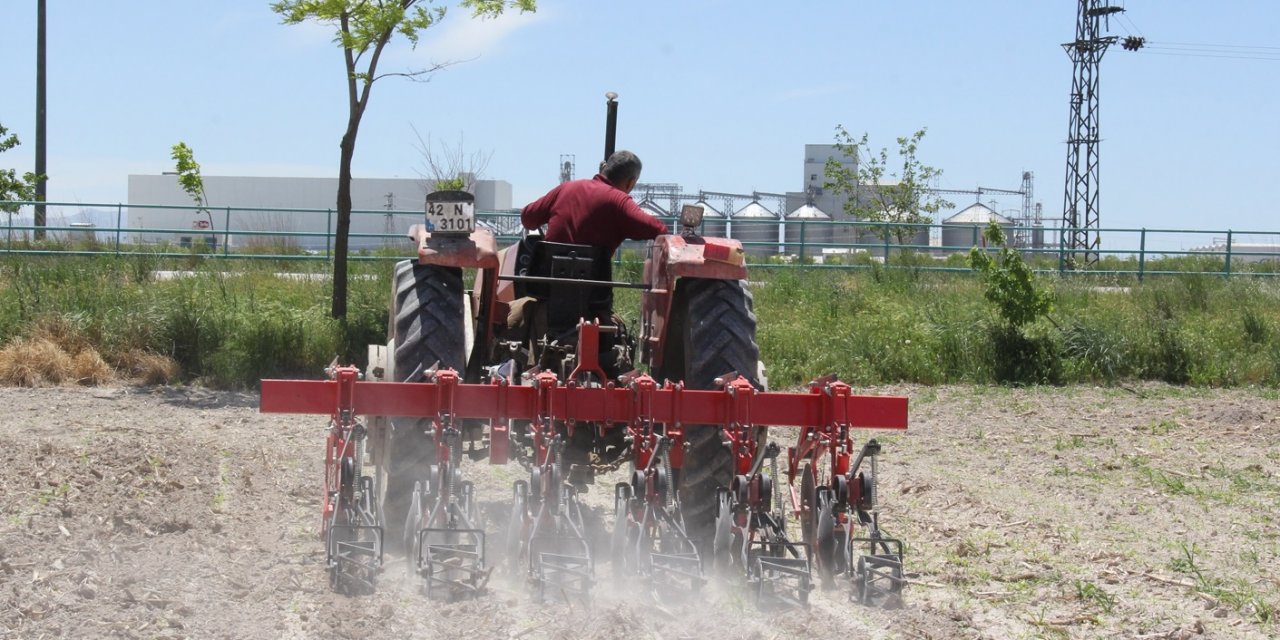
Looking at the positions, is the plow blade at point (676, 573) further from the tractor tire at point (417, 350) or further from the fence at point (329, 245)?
the fence at point (329, 245)

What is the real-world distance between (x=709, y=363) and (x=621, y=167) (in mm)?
1290

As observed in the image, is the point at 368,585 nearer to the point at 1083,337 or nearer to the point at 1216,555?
the point at 1216,555

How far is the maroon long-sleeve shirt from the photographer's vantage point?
6.67 m

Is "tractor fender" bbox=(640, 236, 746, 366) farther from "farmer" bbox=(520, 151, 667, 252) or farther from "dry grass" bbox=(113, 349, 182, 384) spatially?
"dry grass" bbox=(113, 349, 182, 384)

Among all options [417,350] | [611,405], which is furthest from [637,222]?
[417,350]

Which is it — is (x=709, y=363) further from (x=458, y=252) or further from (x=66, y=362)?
(x=66, y=362)

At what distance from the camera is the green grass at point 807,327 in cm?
1308

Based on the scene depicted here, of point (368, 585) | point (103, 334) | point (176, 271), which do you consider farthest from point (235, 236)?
point (368, 585)

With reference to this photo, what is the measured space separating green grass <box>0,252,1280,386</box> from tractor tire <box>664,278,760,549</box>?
607 centimetres

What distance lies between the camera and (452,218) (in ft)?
20.5

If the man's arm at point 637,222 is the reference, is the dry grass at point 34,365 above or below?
below

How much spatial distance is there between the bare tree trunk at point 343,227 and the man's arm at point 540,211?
693 centimetres

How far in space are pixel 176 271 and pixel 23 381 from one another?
142 inches

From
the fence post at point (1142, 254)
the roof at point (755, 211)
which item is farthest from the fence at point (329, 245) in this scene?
the roof at point (755, 211)
